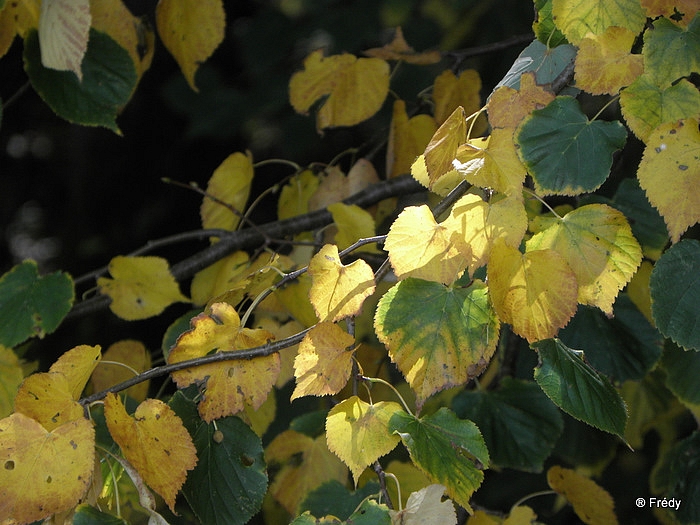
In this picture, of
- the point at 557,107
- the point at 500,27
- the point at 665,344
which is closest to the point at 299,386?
the point at 557,107

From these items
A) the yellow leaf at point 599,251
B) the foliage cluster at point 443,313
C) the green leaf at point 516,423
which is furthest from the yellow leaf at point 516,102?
the green leaf at point 516,423

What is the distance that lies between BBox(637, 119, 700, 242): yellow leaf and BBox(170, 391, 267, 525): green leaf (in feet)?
1.42

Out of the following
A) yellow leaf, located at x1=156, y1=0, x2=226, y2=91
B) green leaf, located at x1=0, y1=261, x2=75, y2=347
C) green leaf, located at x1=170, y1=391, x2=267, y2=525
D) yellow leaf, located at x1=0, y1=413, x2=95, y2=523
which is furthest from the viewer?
yellow leaf, located at x1=156, y1=0, x2=226, y2=91

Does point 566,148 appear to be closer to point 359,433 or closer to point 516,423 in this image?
point 359,433

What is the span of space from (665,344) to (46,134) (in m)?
1.66

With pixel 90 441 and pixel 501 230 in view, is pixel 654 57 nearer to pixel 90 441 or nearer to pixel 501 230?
pixel 501 230

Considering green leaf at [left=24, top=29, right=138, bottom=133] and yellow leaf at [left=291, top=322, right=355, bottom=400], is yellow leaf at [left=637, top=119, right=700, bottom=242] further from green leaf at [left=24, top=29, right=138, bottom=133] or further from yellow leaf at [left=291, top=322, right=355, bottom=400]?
green leaf at [left=24, top=29, right=138, bottom=133]

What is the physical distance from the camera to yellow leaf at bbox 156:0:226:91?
3.60ft

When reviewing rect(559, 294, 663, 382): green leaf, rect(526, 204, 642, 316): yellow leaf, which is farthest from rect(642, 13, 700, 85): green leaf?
rect(559, 294, 663, 382): green leaf

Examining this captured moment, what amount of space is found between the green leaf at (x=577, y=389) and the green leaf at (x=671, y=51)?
0.25 meters

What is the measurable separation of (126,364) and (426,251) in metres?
0.58

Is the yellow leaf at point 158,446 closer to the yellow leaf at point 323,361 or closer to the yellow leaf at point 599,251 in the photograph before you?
the yellow leaf at point 323,361

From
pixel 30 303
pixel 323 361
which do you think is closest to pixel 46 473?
pixel 323 361

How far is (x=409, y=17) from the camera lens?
1753 mm
